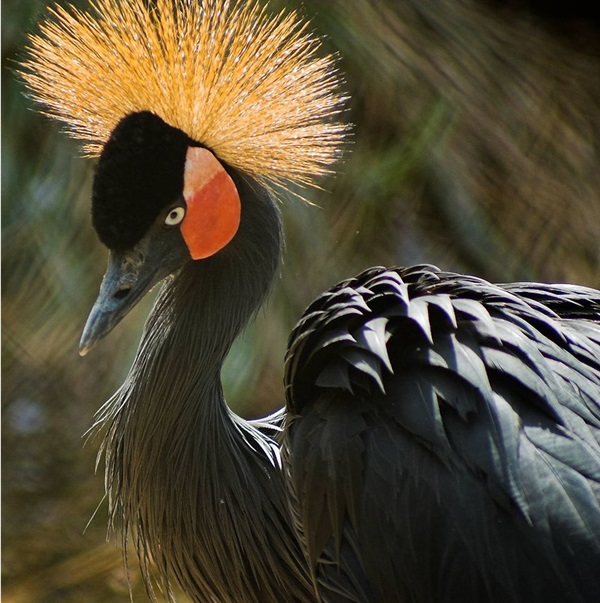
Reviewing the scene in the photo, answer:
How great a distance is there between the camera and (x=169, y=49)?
1.42 meters

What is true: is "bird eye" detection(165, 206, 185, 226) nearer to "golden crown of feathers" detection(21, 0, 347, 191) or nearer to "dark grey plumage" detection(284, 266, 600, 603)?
"golden crown of feathers" detection(21, 0, 347, 191)

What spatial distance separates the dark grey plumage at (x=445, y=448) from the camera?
41.6 inches

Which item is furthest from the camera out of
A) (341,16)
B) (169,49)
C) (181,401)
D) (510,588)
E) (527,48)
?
(527,48)

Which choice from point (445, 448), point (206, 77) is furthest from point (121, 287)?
point (445, 448)

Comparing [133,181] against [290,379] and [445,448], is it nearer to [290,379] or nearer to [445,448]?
[290,379]

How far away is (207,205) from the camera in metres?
1.30

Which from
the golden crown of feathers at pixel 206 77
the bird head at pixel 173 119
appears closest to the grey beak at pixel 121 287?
the bird head at pixel 173 119

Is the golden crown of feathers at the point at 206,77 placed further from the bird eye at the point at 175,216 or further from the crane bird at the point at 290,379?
the bird eye at the point at 175,216

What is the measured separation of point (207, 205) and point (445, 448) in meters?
0.44

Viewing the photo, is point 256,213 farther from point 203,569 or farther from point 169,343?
point 203,569

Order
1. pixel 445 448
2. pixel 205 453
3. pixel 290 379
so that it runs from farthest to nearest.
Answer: pixel 205 453
pixel 290 379
pixel 445 448

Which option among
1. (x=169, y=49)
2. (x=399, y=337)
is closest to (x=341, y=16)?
(x=169, y=49)

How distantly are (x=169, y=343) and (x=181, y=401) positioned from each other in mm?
76

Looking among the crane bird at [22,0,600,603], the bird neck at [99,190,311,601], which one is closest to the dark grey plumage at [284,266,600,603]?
the crane bird at [22,0,600,603]
